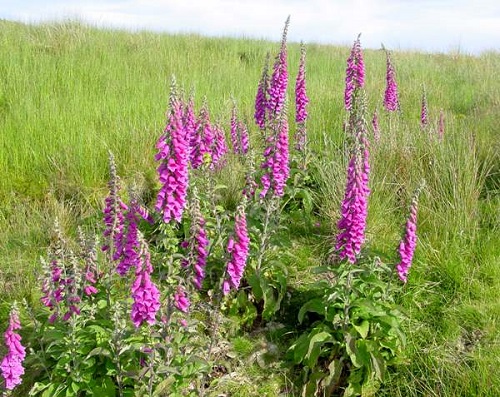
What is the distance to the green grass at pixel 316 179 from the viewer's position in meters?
3.48

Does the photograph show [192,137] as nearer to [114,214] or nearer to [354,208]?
[114,214]

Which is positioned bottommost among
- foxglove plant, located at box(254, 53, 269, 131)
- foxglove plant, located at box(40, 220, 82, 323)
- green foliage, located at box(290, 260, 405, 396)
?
green foliage, located at box(290, 260, 405, 396)

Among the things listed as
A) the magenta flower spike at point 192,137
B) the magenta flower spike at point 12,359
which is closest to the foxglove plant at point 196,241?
the magenta flower spike at point 12,359

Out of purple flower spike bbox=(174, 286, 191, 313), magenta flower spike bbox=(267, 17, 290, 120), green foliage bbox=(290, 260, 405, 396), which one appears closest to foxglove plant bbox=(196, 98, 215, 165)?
magenta flower spike bbox=(267, 17, 290, 120)

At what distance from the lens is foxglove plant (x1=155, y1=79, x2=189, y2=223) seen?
2.64m

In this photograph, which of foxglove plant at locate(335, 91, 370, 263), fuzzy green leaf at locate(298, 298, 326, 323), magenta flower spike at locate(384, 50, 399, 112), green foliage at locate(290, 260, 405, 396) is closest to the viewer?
foxglove plant at locate(335, 91, 370, 263)

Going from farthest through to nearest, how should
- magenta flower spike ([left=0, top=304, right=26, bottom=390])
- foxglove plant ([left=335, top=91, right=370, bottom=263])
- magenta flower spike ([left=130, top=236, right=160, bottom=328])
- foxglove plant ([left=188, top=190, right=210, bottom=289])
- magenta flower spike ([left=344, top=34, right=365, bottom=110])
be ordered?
1. magenta flower spike ([left=344, top=34, right=365, bottom=110])
2. foxglove plant ([left=335, top=91, right=370, bottom=263])
3. foxglove plant ([left=188, top=190, right=210, bottom=289])
4. magenta flower spike ([left=0, top=304, right=26, bottom=390])
5. magenta flower spike ([left=130, top=236, right=160, bottom=328])

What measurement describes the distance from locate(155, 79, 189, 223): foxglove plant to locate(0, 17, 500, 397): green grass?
1.32 m

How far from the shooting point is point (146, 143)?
569cm

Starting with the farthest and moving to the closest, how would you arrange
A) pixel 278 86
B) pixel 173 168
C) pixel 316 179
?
pixel 316 179, pixel 278 86, pixel 173 168

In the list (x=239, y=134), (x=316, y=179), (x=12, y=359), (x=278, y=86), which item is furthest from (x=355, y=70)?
(x=12, y=359)

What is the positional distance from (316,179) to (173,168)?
2917mm

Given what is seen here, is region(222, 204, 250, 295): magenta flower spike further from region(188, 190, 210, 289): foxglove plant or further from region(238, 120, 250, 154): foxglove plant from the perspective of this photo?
region(238, 120, 250, 154): foxglove plant

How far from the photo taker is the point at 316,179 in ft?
17.5
